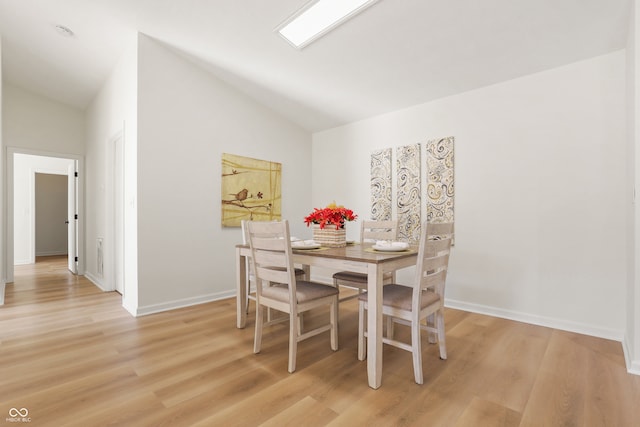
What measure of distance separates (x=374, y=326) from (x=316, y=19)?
241 centimetres

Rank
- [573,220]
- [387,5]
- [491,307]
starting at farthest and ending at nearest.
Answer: [491,307] < [573,220] < [387,5]

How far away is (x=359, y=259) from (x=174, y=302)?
2350mm

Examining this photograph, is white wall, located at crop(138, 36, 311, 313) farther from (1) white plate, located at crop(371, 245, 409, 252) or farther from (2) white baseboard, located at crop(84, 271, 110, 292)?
(1) white plate, located at crop(371, 245, 409, 252)

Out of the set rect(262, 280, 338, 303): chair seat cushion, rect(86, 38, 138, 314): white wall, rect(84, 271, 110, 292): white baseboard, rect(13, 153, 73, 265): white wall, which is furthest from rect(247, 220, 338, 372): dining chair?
rect(13, 153, 73, 265): white wall

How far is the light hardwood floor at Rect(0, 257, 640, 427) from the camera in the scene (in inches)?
58.0

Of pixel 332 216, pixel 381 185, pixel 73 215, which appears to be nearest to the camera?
pixel 332 216

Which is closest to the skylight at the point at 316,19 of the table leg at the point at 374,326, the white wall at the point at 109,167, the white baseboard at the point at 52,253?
the white wall at the point at 109,167

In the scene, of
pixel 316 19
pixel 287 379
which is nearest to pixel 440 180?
pixel 316 19

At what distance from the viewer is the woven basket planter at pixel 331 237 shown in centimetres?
242

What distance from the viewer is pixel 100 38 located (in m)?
3.15

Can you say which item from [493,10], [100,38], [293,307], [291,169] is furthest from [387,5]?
[100,38]

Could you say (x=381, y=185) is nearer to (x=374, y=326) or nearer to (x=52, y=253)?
(x=374, y=326)

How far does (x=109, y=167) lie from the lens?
3891 mm

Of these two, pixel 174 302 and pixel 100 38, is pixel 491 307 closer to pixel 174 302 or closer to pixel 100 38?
pixel 174 302
